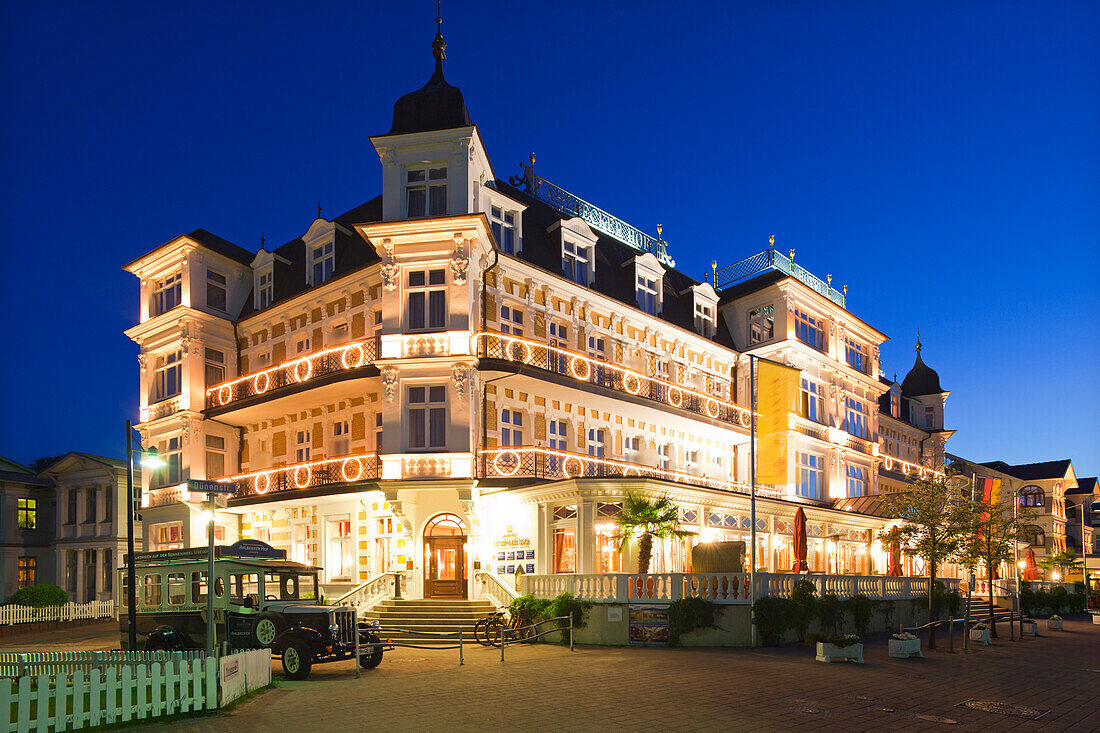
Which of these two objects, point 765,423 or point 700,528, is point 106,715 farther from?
point 765,423

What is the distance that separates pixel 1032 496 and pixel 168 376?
6906 centimetres

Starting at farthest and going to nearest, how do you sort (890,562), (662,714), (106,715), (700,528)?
1. (890,562)
2. (700,528)
3. (662,714)
4. (106,715)

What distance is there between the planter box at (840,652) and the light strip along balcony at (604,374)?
13.2m

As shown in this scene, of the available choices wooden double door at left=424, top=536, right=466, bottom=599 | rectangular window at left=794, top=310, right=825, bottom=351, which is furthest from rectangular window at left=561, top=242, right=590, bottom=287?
rectangular window at left=794, top=310, right=825, bottom=351

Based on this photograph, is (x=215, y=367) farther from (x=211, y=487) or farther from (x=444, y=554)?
(x=211, y=487)

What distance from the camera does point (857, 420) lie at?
150 feet

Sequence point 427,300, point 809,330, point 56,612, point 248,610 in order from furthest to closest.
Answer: point 809,330, point 56,612, point 427,300, point 248,610

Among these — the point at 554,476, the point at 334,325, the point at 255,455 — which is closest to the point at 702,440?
the point at 554,476

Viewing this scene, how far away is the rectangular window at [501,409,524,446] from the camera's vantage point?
1145 inches

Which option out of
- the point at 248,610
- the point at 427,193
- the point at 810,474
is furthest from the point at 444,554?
the point at 810,474

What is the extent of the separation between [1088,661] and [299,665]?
17.7m

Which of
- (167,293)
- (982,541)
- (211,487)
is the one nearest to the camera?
(211,487)

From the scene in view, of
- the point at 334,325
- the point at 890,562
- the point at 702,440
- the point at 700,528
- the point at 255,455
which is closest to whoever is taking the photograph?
the point at 700,528

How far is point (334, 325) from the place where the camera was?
31.9 m
